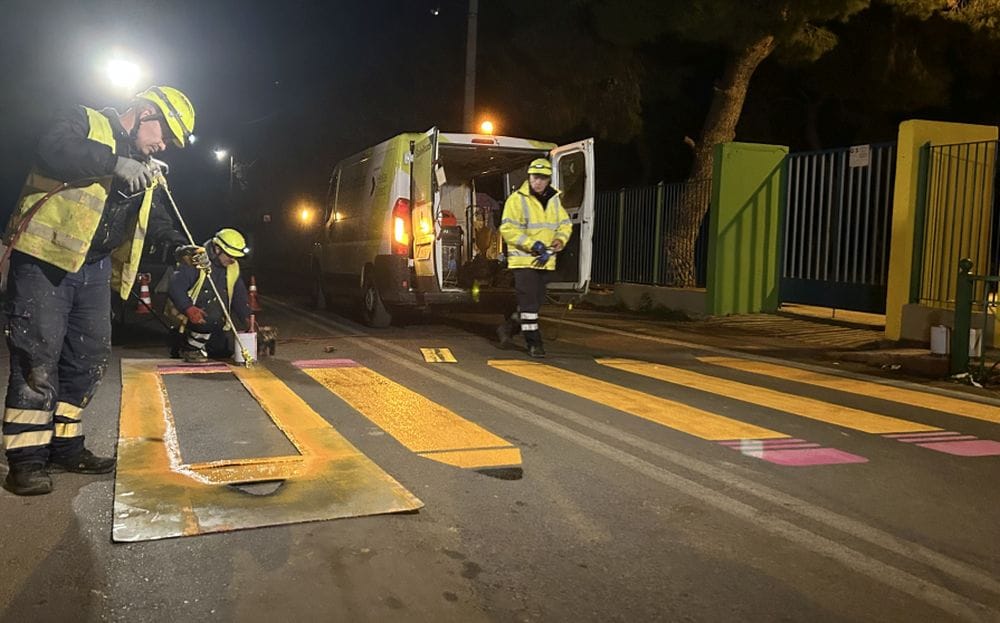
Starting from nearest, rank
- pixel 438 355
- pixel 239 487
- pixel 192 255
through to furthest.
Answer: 1. pixel 239 487
2. pixel 192 255
3. pixel 438 355

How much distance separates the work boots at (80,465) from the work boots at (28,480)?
22 centimetres

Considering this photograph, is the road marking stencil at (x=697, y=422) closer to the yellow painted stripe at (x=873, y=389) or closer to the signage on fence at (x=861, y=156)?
→ the yellow painted stripe at (x=873, y=389)

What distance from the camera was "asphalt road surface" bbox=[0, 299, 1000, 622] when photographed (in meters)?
3.12

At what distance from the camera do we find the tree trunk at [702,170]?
51.7 feet

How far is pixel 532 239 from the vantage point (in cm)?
876

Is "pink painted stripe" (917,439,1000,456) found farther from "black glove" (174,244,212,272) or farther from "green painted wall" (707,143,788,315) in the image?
"green painted wall" (707,143,788,315)

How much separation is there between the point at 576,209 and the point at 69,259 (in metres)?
7.43

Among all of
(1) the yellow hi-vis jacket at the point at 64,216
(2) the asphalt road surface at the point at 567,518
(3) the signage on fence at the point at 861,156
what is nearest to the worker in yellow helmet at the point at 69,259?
(1) the yellow hi-vis jacket at the point at 64,216

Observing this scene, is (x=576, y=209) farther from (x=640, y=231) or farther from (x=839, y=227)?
(x=640, y=231)

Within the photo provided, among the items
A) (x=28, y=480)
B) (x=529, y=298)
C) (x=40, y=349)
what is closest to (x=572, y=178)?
(x=529, y=298)

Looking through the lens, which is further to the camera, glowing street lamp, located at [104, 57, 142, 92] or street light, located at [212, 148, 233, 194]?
street light, located at [212, 148, 233, 194]

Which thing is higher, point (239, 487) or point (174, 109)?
point (174, 109)

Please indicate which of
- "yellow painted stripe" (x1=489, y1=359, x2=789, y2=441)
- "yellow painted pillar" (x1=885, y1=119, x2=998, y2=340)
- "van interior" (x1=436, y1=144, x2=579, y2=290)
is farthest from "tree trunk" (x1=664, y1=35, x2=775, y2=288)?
"yellow painted stripe" (x1=489, y1=359, x2=789, y2=441)

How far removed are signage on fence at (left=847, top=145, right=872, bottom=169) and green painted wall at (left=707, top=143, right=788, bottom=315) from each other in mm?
1898
